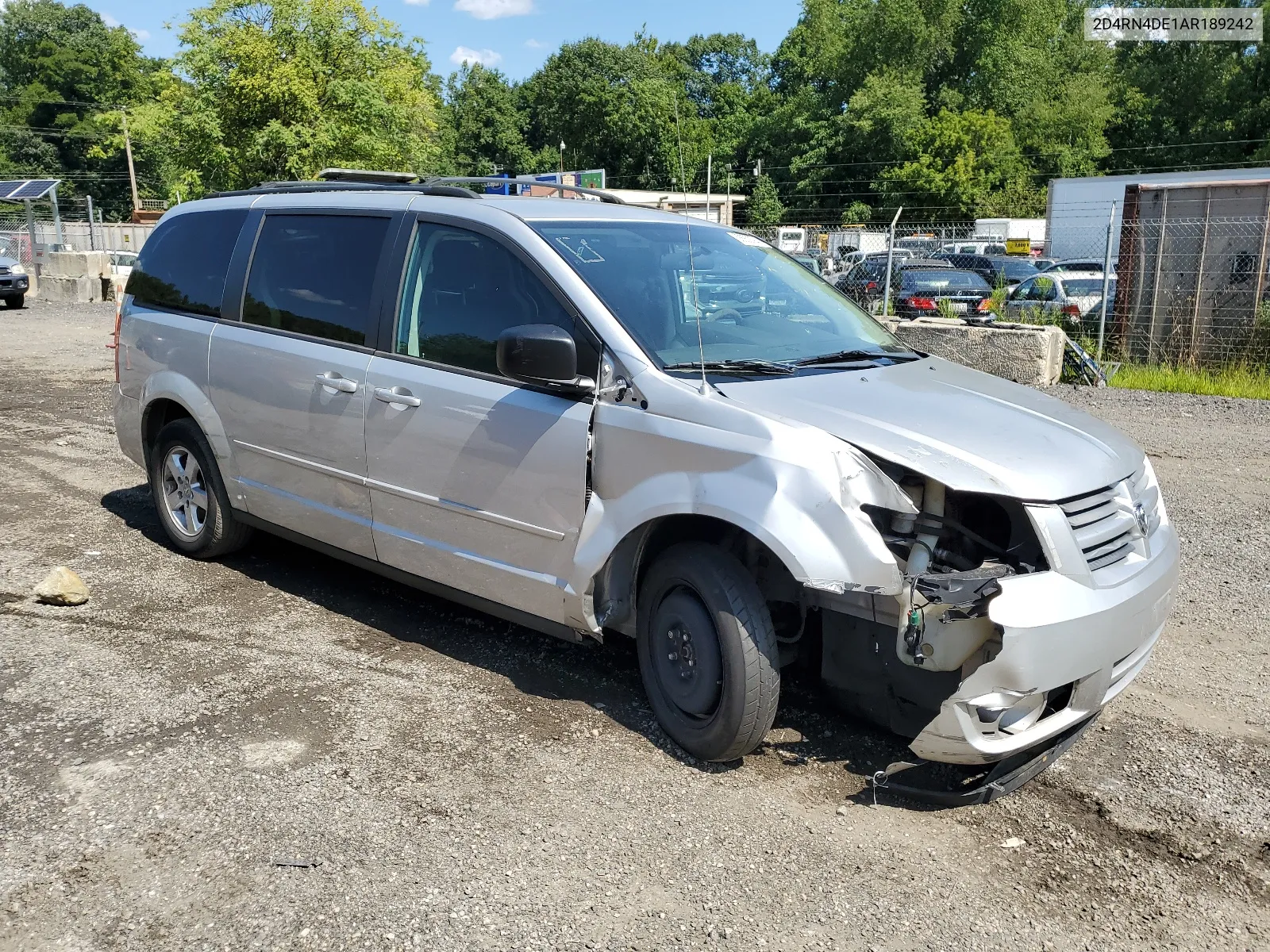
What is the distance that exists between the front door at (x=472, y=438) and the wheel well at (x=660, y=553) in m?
0.18

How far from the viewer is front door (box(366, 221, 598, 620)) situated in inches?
161

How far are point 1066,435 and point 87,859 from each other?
345cm

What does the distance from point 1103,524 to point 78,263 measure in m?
27.6

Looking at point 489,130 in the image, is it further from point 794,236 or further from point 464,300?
point 464,300

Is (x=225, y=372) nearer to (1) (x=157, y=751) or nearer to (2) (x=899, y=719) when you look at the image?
(1) (x=157, y=751)

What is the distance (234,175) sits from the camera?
2645 centimetres

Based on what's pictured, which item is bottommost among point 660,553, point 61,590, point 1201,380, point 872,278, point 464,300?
point 61,590

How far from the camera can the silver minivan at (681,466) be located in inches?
133

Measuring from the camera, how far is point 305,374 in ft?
16.5

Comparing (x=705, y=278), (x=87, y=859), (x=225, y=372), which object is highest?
(x=705, y=278)

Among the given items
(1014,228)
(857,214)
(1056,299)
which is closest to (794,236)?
(1014,228)

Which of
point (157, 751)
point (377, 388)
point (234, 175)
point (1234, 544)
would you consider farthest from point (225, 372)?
point (234, 175)

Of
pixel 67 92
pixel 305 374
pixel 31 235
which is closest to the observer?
pixel 305 374

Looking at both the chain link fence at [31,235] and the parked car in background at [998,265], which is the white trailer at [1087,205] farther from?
the chain link fence at [31,235]
